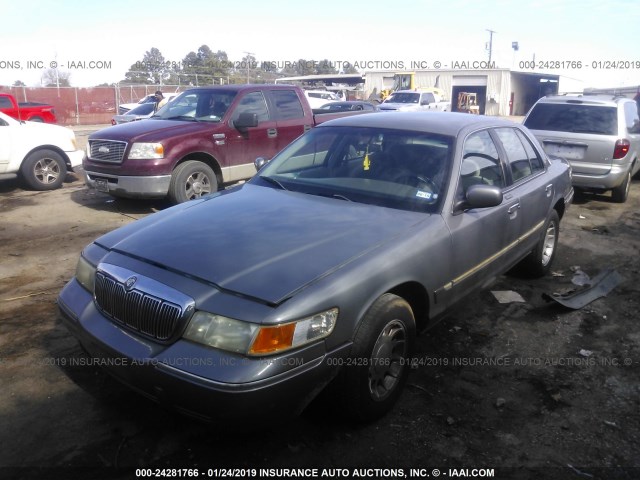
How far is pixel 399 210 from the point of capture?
354 centimetres

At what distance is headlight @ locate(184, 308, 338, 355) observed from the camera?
2453mm

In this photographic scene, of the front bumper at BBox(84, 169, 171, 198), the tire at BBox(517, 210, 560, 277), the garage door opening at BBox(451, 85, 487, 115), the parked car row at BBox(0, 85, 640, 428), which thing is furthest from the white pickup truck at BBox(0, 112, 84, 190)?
the garage door opening at BBox(451, 85, 487, 115)

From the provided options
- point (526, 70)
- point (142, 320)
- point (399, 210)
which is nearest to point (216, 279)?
point (142, 320)

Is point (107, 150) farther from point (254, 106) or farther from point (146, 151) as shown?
point (254, 106)

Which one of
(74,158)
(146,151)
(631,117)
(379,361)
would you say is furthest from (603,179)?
(74,158)

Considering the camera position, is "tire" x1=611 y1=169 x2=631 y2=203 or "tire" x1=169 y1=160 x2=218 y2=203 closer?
"tire" x1=169 y1=160 x2=218 y2=203

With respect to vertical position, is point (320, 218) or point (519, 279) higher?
point (320, 218)

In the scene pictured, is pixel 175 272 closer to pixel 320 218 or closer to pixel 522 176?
pixel 320 218

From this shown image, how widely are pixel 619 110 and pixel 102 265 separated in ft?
28.4

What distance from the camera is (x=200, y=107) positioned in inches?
340

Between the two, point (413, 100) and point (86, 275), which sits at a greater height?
point (413, 100)

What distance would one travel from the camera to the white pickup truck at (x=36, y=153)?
9328 millimetres

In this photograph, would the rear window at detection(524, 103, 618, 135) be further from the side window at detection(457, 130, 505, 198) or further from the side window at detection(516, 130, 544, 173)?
the side window at detection(457, 130, 505, 198)

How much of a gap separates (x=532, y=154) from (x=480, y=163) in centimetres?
135
